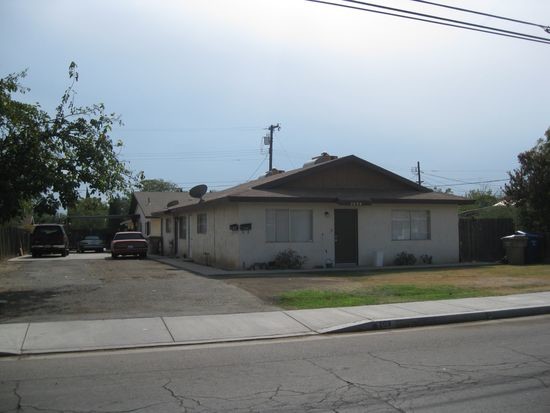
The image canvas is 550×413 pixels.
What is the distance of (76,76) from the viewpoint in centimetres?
1533

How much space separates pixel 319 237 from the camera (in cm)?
2183

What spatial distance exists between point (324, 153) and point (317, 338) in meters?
17.3

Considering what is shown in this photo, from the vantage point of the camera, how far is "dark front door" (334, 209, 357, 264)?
73.3 feet

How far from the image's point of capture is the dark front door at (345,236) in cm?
2234

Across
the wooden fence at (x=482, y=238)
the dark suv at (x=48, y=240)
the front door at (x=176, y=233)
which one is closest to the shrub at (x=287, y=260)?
the wooden fence at (x=482, y=238)

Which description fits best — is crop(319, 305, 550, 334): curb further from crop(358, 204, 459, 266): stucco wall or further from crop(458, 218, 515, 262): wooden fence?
crop(458, 218, 515, 262): wooden fence

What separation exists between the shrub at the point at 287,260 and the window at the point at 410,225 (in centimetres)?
470

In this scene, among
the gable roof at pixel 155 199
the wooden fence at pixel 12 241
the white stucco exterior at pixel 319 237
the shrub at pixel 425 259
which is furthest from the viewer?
the gable roof at pixel 155 199

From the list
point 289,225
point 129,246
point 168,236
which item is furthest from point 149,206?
point 289,225

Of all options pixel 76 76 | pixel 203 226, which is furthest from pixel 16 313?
pixel 203 226

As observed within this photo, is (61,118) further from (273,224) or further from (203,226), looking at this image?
(203,226)

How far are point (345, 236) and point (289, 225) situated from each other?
2516 mm

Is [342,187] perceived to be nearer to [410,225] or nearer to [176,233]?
[410,225]

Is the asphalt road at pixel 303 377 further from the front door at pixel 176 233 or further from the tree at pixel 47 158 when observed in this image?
the front door at pixel 176 233
